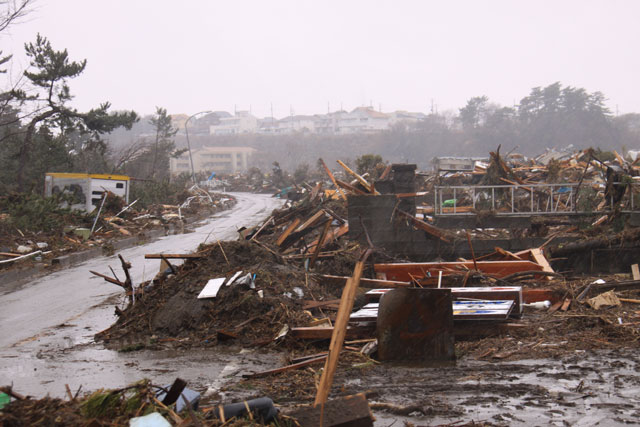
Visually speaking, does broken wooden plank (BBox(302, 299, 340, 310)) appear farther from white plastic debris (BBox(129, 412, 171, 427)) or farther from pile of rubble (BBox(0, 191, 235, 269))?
pile of rubble (BBox(0, 191, 235, 269))

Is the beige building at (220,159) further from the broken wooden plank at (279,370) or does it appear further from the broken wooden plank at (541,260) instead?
the broken wooden plank at (279,370)

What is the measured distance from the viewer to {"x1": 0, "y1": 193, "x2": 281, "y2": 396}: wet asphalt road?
21.0 ft

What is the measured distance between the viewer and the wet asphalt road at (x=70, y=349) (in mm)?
6414

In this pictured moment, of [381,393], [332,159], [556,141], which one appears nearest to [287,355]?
[381,393]

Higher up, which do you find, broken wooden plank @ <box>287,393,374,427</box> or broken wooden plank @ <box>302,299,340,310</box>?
broken wooden plank @ <box>287,393,374,427</box>

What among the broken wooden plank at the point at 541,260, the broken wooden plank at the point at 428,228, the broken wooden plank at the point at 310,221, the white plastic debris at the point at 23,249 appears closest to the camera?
the broken wooden plank at the point at 541,260

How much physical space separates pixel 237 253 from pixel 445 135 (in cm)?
10065

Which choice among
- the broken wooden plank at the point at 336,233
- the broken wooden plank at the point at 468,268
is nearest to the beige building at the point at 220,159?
the broken wooden plank at the point at 336,233

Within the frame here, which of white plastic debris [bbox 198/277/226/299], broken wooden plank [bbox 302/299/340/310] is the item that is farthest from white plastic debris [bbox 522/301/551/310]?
white plastic debris [bbox 198/277/226/299]

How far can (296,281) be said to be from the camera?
366 inches

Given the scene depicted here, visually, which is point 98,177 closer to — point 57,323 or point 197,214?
point 197,214

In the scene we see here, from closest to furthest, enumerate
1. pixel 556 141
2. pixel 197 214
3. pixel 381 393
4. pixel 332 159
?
pixel 381 393
pixel 197 214
pixel 556 141
pixel 332 159

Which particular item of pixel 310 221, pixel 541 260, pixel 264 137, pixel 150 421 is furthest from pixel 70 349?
pixel 264 137

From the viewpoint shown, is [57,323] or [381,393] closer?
[381,393]
